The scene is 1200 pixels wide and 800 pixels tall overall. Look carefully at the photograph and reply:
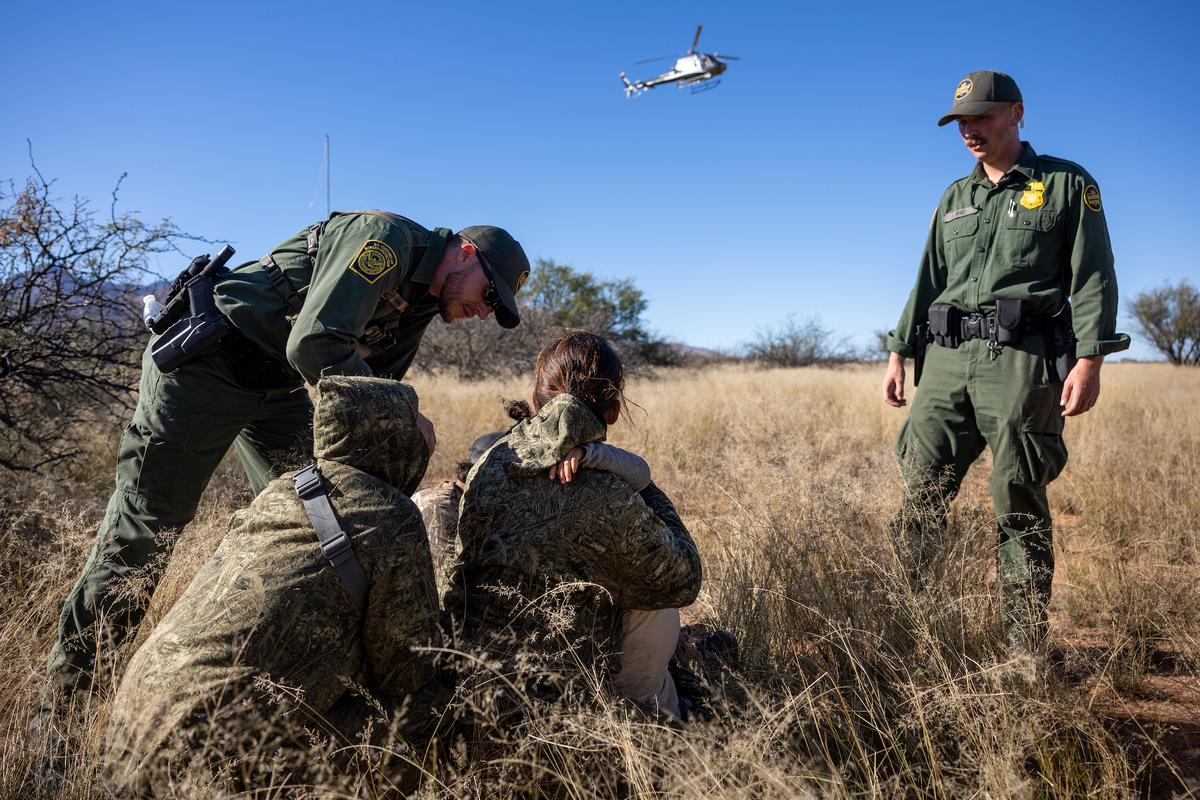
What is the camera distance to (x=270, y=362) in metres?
2.69

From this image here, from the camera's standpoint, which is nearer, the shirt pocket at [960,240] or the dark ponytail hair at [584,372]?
the dark ponytail hair at [584,372]

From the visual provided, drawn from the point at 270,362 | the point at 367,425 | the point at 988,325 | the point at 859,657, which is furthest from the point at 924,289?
the point at 270,362

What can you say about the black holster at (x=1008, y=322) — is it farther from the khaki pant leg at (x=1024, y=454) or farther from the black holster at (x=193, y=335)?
the black holster at (x=193, y=335)

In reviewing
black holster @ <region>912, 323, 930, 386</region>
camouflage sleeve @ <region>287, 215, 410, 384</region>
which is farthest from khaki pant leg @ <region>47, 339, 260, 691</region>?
black holster @ <region>912, 323, 930, 386</region>

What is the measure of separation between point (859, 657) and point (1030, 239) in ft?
5.80

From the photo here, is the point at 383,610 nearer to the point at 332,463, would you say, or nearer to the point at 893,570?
the point at 332,463

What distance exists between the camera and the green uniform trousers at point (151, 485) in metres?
2.33

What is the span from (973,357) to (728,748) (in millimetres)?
2091

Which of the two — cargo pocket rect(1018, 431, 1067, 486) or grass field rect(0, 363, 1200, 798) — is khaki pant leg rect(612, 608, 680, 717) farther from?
cargo pocket rect(1018, 431, 1067, 486)

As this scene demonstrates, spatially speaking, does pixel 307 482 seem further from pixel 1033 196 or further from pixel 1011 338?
pixel 1033 196

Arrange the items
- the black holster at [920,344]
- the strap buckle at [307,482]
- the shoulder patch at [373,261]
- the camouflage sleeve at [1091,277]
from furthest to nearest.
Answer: the black holster at [920,344] < the camouflage sleeve at [1091,277] < the shoulder patch at [373,261] < the strap buckle at [307,482]

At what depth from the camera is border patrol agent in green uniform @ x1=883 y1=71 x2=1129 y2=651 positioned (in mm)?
2754

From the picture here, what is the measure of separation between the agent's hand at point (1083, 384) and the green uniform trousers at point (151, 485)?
9.71 feet

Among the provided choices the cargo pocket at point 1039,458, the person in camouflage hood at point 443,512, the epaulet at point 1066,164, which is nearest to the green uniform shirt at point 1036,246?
the epaulet at point 1066,164
